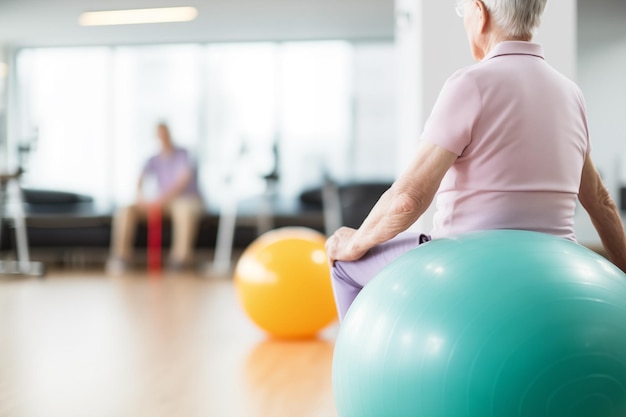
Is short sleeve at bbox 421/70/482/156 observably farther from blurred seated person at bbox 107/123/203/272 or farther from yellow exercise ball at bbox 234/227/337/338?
blurred seated person at bbox 107/123/203/272

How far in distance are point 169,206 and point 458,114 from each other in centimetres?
563

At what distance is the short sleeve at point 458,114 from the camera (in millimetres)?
1386

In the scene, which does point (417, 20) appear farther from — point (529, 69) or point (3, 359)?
point (3, 359)

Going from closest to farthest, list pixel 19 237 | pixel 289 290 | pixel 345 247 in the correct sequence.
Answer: pixel 345 247 → pixel 289 290 → pixel 19 237

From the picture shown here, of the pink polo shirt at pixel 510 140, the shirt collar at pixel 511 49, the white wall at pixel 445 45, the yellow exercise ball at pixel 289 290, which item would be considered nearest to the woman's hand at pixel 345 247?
the pink polo shirt at pixel 510 140

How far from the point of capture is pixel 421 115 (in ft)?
8.47

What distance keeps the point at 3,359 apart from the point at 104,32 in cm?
630

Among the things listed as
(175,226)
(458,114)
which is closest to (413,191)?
(458,114)

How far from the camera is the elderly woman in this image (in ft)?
4.59

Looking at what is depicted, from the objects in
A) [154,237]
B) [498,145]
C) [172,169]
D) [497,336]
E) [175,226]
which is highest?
[498,145]

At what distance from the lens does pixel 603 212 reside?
1.69m

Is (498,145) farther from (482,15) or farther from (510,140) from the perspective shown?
(482,15)

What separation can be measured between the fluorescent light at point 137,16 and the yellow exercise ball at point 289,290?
16.7 ft

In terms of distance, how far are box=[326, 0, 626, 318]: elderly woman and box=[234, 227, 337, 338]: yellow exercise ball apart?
4.78 ft
